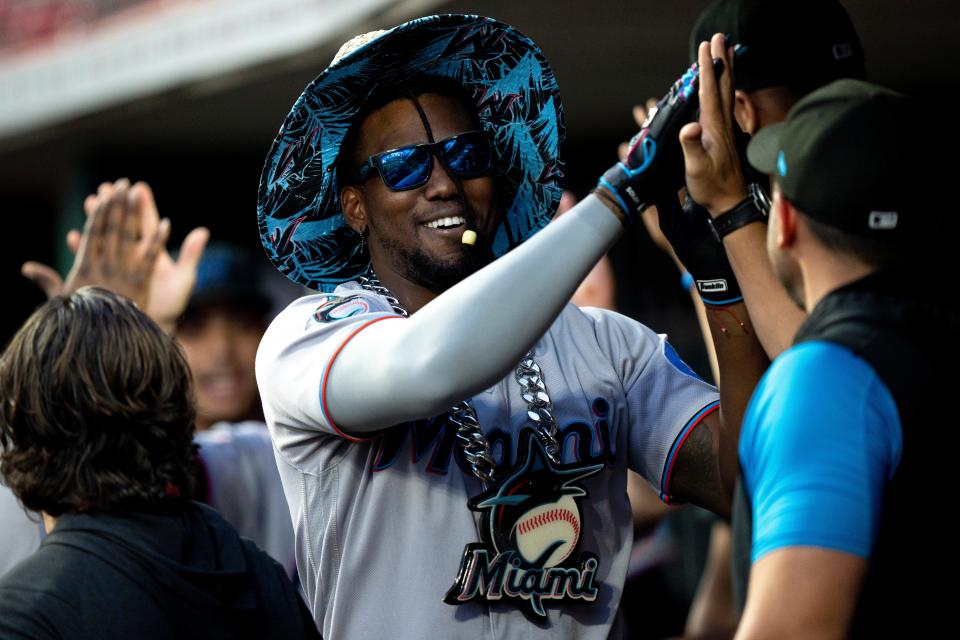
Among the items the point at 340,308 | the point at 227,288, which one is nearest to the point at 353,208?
the point at 340,308

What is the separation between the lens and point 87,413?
2873 mm

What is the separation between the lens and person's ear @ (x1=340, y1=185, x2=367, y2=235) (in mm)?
3174

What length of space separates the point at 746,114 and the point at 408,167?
787 millimetres

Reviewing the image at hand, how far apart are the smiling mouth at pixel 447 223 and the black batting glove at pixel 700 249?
1.52 ft

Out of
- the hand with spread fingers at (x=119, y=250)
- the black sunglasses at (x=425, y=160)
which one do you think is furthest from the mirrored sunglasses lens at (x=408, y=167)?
the hand with spread fingers at (x=119, y=250)

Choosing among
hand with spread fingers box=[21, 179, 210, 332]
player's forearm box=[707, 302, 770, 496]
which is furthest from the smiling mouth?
hand with spread fingers box=[21, 179, 210, 332]

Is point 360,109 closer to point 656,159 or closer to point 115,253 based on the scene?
point 656,159

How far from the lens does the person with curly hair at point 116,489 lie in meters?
2.73

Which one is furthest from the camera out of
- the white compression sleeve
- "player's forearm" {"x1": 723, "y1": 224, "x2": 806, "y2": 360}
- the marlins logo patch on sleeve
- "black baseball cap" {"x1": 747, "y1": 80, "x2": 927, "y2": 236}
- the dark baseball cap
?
the dark baseball cap

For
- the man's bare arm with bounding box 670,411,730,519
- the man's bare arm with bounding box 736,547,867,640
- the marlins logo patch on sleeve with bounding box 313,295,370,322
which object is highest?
the marlins logo patch on sleeve with bounding box 313,295,370,322

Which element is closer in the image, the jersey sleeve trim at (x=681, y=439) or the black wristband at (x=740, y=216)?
the black wristband at (x=740, y=216)

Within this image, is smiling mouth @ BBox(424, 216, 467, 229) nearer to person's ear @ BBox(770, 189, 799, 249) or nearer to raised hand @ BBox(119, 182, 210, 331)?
person's ear @ BBox(770, 189, 799, 249)

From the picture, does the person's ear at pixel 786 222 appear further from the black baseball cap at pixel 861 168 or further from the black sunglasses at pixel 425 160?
the black sunglasses at pixel 425 160

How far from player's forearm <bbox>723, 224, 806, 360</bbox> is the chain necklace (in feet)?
1.54
